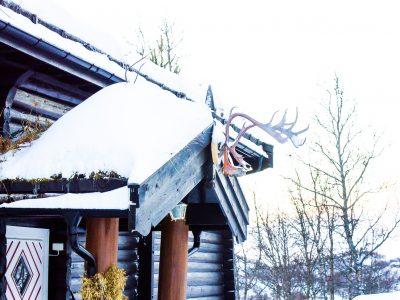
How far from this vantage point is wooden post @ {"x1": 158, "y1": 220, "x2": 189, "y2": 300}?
5121mm

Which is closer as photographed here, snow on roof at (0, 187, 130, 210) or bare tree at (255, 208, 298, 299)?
snow on roof at (0, 187, 130, 210)

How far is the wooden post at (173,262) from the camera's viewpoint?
5.12m

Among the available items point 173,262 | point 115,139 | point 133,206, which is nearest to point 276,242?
point 173,262

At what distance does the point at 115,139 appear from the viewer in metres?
4.96

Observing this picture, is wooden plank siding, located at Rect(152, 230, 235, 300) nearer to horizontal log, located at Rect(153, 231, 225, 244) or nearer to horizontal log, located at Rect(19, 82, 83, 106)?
horizontal log, located at Rect(153, 231, 225, 244)

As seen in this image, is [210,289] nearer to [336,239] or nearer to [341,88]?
[341,88]

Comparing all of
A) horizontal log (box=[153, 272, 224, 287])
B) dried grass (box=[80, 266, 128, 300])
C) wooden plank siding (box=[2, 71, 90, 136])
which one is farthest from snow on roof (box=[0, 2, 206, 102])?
horizontal log (box=[153, 272, 224, 287])

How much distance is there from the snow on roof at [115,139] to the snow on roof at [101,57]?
31.6 inches

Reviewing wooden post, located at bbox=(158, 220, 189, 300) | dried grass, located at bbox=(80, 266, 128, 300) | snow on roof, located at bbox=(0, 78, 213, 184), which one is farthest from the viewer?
wooden post, located at bbox=(158, 220, 189, 300)

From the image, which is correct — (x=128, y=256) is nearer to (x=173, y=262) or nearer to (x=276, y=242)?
(x=173, y=262)

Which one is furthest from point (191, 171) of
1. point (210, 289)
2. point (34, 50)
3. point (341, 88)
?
point (341, 88)

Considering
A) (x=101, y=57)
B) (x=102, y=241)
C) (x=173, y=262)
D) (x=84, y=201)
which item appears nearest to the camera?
(x=84, y=201)

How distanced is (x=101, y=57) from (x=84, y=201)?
3099 mm

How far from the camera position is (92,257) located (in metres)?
4.62
